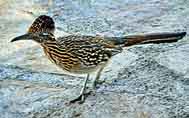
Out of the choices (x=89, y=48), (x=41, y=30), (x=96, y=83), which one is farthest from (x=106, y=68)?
(x=41, y=30)

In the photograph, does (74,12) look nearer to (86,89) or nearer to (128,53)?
(128,53)

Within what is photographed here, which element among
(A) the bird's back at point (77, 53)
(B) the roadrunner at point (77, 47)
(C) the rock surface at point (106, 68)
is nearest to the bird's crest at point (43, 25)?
(B) the roadrunner at point (77, 47)

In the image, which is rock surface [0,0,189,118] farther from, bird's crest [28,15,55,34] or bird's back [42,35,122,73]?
bird's crest [28,15,55,34]

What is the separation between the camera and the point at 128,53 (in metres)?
4.65

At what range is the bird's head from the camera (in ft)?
12.8

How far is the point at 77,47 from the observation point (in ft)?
13.2

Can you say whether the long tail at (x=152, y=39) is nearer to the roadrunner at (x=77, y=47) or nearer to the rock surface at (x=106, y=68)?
the roadrunner at (x=77, y=47)

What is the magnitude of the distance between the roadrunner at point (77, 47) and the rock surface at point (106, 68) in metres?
0.18

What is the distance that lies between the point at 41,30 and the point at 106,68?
690 millimetres

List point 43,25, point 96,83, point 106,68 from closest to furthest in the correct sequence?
point 43,25
point 96,83
point 106,68

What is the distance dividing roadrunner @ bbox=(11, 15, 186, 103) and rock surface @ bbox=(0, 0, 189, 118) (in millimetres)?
175

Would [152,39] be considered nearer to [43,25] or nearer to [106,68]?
[106,68]

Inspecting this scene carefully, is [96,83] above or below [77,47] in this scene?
below

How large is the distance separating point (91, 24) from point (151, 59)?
2.53 feet
